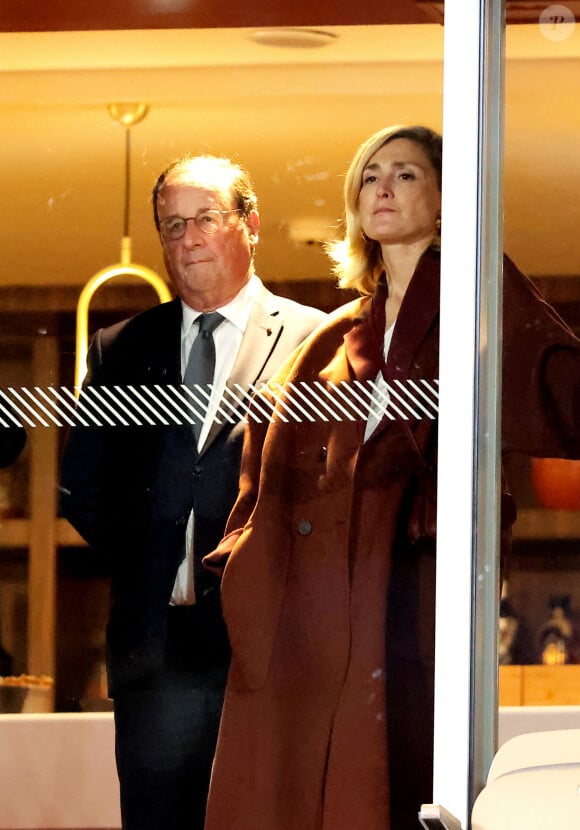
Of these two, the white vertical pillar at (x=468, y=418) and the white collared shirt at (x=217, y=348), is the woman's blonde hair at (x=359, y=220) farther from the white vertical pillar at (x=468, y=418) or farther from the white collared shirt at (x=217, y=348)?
the white collared shirt at (x=217, y=348)

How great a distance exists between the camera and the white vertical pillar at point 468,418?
96.3 inches

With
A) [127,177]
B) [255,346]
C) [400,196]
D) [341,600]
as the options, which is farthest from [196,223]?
[341,600]

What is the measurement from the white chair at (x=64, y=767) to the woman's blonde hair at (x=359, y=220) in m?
1.03

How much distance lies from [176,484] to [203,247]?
0.49 metres

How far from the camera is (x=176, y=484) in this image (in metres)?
2.45

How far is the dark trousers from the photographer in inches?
96.4

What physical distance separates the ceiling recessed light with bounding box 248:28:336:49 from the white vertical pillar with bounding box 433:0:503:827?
253 millimetres

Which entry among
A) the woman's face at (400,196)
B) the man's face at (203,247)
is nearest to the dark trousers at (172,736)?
the man's face at (203,247)

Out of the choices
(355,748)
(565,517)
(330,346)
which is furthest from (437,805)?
(330,346)

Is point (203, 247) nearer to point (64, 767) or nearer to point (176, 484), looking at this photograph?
point (176, 484)

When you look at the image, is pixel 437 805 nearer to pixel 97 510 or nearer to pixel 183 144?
pixel 97 510

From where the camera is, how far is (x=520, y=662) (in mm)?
2441

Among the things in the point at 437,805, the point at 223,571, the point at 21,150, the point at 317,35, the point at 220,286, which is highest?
the point at 317,35

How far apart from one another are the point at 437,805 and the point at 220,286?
44.9 inches
